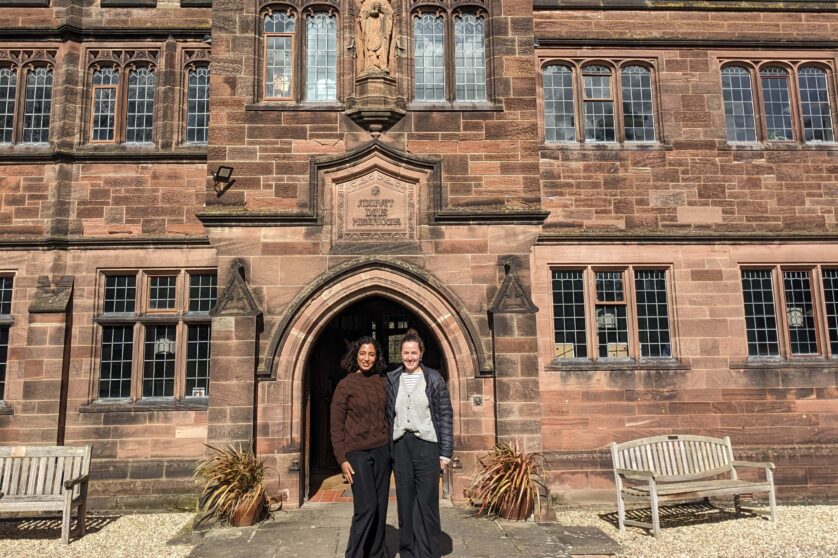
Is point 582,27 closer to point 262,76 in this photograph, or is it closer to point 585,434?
point 262,76

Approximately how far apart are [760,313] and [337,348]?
7.48m

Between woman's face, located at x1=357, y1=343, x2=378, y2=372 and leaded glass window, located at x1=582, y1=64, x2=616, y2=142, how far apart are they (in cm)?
688

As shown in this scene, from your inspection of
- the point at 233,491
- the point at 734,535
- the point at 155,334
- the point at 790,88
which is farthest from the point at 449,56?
the point at 734,535

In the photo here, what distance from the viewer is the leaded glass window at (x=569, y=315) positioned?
9930 millimetres

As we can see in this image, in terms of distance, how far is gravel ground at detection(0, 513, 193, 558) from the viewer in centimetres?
720

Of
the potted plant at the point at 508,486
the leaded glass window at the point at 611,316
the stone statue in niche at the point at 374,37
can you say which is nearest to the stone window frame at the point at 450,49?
the stone statue in niche at the point at 374,37

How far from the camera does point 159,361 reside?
9969mm

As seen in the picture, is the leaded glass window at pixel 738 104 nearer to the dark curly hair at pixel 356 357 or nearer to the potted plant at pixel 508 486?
the potted plant at pixel 508 486

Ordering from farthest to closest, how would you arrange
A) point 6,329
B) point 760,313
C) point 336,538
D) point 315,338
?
1. point 760,313
2. point 6,329
3. point 315,338
4. point 336,538

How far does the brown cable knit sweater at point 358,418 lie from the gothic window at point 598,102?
6688 millimetres

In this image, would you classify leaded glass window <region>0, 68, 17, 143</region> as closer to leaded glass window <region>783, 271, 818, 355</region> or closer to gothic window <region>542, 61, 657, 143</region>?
gothic window <region>542, 61, 657, 143</region>

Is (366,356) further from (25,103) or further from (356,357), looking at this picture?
(25,103)

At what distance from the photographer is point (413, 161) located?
905 cm

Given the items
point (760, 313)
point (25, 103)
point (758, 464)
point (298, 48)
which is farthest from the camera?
point (25, 103)
